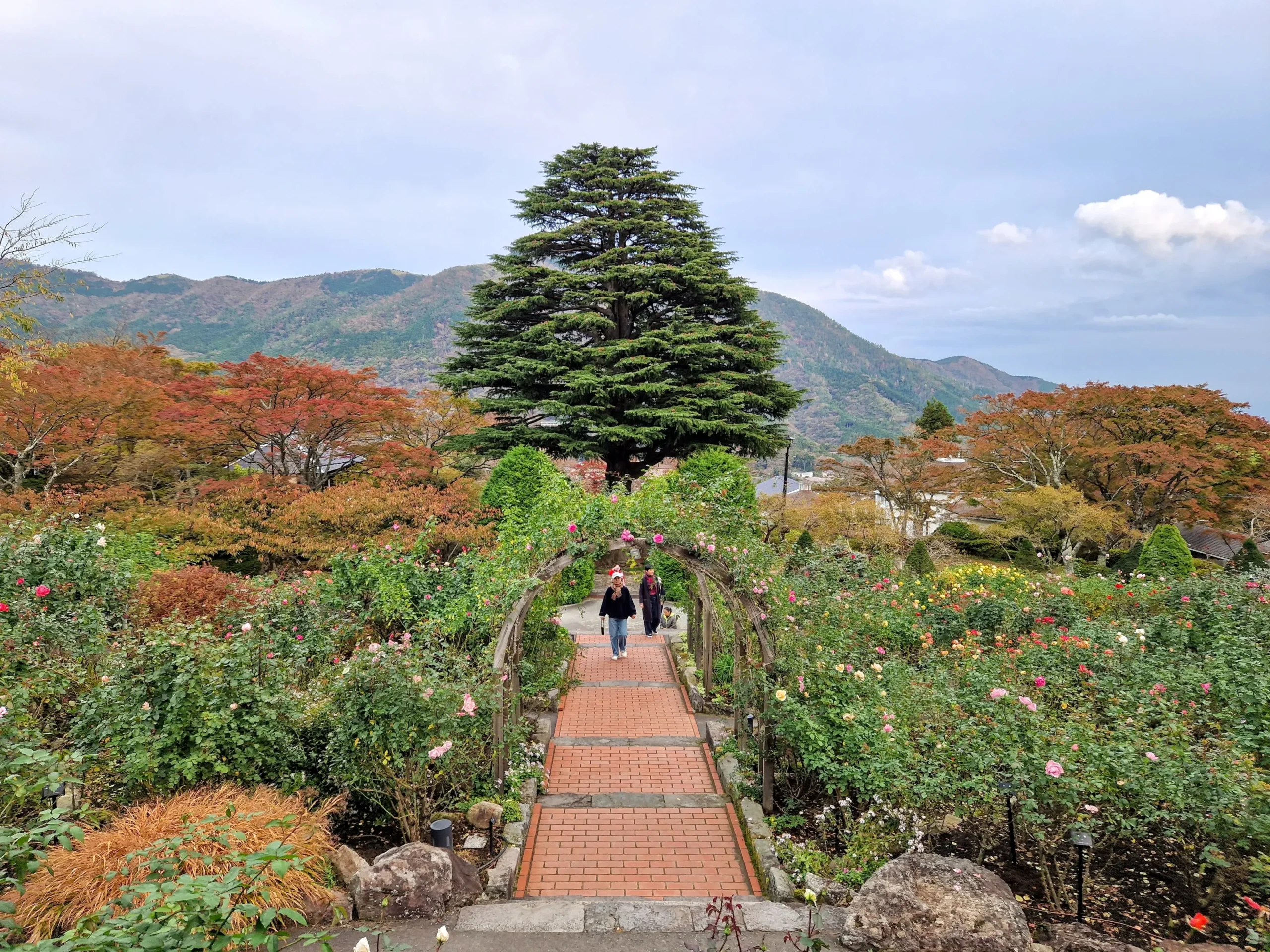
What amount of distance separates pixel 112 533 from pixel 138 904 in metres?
9.67

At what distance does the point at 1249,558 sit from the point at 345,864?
63.6 feet

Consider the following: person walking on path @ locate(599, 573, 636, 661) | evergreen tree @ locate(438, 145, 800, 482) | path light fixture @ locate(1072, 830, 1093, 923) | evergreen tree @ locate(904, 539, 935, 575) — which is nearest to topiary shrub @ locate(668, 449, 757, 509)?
evergreen tree @ locate(438, 145, 800, 482)

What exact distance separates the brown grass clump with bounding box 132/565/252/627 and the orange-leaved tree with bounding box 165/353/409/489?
231 inches

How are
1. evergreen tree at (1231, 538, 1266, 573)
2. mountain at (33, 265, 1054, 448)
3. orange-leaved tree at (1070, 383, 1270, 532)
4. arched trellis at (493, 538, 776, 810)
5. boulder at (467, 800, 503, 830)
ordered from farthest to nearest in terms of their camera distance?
1. mountain at (33, 265, 1054, 448)
2. orange-leaved tree at (1070, 383, 1270, 532)
3. evergreen tree at (1231, 538, 1266, 573)
4. arched trellis at (493, 538, 776, 810)
5. boulder at (467, 800, 503, 830)

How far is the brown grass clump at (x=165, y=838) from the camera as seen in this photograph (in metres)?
3.49

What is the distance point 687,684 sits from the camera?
9.41 meters

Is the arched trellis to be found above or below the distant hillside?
below

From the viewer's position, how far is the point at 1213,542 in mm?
25812

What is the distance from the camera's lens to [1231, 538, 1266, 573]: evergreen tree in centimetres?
1430

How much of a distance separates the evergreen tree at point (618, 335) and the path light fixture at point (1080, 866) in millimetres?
13585

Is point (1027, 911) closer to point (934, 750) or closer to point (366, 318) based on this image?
point (934, 750)

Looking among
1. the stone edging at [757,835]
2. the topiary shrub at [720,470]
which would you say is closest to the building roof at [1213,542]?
the topiary shrub at [720,470]

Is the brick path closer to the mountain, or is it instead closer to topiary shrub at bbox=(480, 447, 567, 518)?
topiary shrub at bbox=(480, 447, 567, 518)

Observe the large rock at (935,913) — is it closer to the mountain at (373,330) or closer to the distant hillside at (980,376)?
the mountain at (373,330)
